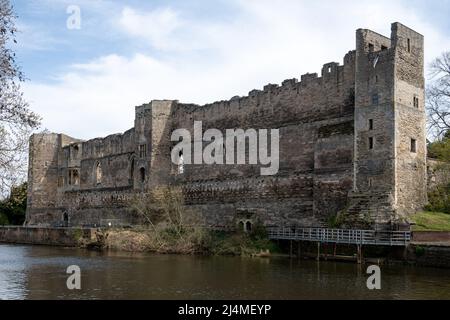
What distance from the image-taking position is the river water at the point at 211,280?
16.0m

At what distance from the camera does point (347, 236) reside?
24.4 m

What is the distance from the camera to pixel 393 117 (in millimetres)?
25594

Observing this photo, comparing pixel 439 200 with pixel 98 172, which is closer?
pixel 439 200

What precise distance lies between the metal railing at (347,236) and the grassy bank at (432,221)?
3.60 ft

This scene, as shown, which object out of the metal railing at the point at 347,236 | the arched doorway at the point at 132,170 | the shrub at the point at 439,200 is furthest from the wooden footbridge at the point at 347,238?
the arched doorway at the point at 132,170

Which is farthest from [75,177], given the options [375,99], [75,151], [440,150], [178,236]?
[440,150]

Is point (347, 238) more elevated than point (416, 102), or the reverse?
point (416, 102)

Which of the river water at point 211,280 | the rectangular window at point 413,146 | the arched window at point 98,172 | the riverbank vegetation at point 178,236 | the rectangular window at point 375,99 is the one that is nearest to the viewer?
the river water at point 211,280

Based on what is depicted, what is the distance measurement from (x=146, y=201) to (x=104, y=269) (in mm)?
15260

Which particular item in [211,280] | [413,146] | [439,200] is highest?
[413,146]

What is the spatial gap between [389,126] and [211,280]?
11.4m

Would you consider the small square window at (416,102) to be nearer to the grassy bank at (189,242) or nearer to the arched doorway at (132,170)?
the grassy bank at (189,242)

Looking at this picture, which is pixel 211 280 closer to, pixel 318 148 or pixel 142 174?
pixel 318 148

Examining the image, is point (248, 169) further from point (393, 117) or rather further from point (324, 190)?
point (393, 117)
